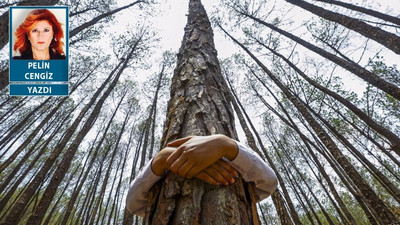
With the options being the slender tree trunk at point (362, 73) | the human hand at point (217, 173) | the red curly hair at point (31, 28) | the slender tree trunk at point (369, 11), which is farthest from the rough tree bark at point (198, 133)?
the slender tree trunk at point (369, 11)

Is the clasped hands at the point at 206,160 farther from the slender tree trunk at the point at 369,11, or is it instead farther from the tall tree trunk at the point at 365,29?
the slender tree trunk at the point at 369,11

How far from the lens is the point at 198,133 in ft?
3.73

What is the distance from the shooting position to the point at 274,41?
10.1 m

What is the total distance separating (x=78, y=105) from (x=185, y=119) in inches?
614

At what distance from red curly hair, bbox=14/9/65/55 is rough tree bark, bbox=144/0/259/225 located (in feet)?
10.7

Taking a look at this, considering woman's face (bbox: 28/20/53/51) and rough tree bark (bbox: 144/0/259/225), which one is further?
woman's face (bbox: 28/20/53/51)

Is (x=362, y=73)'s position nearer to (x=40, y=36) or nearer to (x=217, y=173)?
(x=217, y=173)

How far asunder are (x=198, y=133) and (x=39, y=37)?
14.4 feet

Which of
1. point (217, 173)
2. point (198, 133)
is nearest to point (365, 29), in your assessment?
point (198, 133)

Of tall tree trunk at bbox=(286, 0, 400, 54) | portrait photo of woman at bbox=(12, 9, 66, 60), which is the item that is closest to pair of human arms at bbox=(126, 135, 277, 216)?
portrait photo of woman at bbox=(12, 9, 66, 60)

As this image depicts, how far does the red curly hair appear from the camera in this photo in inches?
140

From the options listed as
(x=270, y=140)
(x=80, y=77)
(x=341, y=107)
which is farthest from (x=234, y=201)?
(x=270, y=140)

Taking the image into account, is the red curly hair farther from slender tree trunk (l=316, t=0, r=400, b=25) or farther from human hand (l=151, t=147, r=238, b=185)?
slender tree trunk (l=316, t=0, r=400, b=25)

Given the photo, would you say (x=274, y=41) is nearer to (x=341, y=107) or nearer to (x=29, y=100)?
(x=341, y=107)
